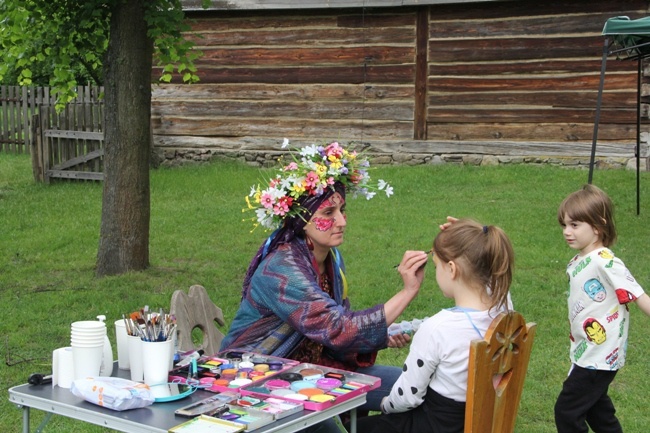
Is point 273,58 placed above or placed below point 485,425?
above

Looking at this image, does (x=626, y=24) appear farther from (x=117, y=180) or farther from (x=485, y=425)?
(x=485, y=425)

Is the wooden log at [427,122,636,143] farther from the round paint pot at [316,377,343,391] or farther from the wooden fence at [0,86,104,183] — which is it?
the round paint pot at [316,377,343,391]

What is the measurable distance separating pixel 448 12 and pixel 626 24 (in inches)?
211

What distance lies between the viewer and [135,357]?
3.11 metres

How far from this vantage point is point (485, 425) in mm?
2934

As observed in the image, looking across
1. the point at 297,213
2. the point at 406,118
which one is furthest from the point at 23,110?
the point at 297,213

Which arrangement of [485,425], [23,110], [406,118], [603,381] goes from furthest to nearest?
[23,110]
[406,118]
[603,381]
[485,425]

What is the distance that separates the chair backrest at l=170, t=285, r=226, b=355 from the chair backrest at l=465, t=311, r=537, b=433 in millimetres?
1561

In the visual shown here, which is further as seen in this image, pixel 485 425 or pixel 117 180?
pixel 117 180

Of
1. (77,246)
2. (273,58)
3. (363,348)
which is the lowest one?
(77,246)

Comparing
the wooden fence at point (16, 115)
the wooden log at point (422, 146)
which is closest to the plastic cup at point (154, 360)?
the wooden log at point (422, 146)

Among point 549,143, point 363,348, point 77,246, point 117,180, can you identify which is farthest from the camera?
point 549,143

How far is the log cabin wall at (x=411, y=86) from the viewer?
41.4 feet

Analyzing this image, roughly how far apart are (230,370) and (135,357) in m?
0.36
